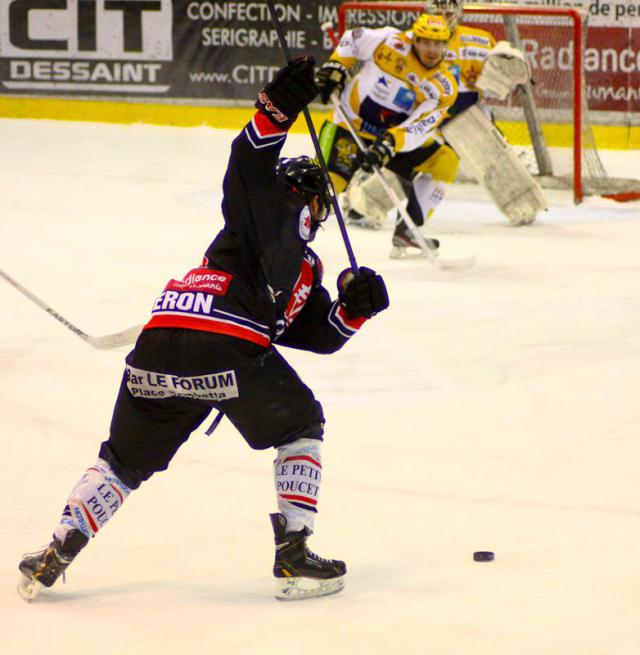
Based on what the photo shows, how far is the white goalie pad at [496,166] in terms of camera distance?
294 inches

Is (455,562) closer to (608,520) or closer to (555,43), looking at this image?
(608,520)

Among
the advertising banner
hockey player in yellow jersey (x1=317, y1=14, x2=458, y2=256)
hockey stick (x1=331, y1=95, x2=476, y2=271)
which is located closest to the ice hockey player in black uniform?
hockey stick (x1=331, y1=95, x2=476, y2=271)

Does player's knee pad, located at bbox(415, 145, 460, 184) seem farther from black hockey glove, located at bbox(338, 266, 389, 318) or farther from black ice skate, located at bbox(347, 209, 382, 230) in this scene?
black hockey glove, located at bbox(338, 266, 389, 318)

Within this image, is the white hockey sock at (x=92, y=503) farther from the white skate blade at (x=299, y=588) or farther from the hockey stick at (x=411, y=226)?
the hockey stick at (x=411, y=226)

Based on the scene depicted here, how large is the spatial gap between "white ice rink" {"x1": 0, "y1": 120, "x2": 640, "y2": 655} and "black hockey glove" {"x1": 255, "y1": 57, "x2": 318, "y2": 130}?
2.86 ft

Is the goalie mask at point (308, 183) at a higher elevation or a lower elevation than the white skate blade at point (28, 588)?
higher

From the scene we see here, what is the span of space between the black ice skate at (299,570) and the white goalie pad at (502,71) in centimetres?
498

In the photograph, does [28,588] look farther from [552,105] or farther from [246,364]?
[552,105]

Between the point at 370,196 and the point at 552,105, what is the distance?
174 cm

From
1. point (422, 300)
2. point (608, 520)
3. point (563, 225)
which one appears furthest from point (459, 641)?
point (563, 225)

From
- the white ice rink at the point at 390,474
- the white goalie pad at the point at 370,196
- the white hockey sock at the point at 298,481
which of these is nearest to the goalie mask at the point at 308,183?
the white hockey sock at the point at 298,481

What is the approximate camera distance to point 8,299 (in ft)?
17.8

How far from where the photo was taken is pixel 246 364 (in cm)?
257

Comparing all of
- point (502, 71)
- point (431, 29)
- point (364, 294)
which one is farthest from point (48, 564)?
point (502, 71)
